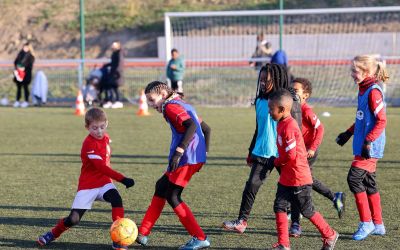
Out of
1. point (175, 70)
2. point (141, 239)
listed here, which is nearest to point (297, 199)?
point (141, 239)

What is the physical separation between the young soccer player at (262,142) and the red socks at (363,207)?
0.80m

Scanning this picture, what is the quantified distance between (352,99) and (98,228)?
1528cm

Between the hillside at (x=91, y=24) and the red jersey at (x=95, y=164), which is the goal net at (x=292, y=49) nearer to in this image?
the hillside at (x=91, y=24)

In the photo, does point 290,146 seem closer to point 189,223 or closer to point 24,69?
point 189,223

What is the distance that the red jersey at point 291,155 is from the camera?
640 centimetres

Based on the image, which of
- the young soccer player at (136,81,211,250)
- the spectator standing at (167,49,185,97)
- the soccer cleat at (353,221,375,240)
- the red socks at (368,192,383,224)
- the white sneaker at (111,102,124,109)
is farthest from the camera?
the white sneaker at (111,102,124,109)

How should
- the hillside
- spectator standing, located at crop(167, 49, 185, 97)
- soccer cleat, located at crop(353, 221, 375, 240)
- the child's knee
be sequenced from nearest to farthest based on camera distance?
the child's knee
soccer cleat, located at crop(353, 221, 375, 240)
spectator standing, located at crop(167, 49, 185, 97)
the hillside

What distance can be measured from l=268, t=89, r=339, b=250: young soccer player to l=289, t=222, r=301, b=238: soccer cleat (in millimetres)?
704

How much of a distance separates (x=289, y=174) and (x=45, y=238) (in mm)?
2055

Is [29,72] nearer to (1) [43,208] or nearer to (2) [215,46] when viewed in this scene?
(2) [215,46]

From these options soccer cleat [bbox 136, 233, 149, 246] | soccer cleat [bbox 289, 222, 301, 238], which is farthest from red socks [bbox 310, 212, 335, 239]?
soccer cleat [bbox 136, 233, 149, 246]

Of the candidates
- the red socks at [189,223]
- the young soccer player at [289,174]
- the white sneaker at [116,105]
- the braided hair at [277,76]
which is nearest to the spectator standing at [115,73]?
the white sneaker at [116,105]

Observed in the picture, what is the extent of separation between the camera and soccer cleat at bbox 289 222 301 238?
7230mm

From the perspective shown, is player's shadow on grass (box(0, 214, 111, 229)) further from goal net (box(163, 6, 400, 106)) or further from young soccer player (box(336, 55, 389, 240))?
Answer: goal net (box(163, 6, 400, 106))
